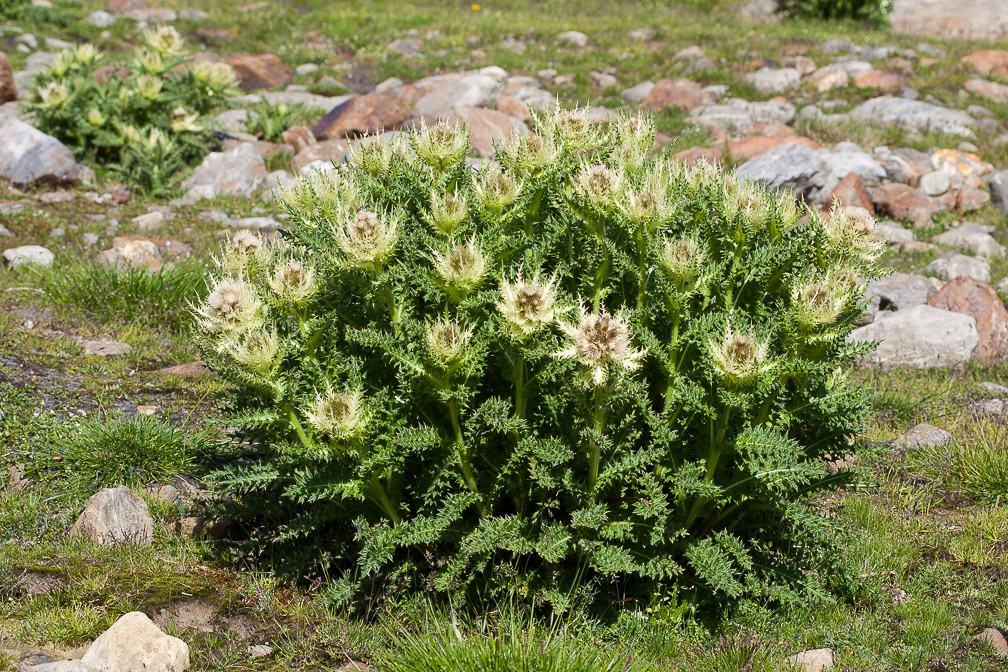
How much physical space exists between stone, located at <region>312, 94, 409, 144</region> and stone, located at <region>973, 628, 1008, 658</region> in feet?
25.3

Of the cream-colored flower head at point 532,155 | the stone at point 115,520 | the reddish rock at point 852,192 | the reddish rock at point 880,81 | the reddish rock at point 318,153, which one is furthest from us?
the reddish rock at point 880,81

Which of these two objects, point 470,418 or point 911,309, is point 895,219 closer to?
point 911,309

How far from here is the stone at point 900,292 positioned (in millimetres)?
6621

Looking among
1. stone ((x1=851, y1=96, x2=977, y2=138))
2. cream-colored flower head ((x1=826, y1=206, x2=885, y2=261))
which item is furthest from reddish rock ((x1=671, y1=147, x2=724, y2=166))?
cream-colored flower head ((x1=826, y1=206, x2=885, y2=261))

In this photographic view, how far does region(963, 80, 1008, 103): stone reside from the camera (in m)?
11.6

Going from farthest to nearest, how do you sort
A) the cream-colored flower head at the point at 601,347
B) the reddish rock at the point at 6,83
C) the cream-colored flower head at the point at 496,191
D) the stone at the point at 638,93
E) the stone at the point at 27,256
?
the stone at the point at 638,93 → the reddish rock at the point at 6,83 → the stone at the point at 27,256 → the cream-colored flower head at the point at 496,191 → the cream-colored flower head at the point at 601,347

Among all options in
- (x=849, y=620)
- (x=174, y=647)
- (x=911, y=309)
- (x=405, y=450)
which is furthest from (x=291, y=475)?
(x=911, y=309)

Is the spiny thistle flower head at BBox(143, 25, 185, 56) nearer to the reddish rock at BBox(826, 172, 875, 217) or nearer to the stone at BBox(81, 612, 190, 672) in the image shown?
the reddish rock at BBox(826, 172, 875, 217)

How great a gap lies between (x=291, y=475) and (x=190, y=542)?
0.91 m

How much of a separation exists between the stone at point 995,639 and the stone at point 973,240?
16.7 ft

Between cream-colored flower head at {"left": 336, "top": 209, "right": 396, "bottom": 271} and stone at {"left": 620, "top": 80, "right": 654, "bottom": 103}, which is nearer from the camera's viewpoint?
cream-colored flower head at {"left": 336, "top": 209, "right": 396, "bottom": 271}


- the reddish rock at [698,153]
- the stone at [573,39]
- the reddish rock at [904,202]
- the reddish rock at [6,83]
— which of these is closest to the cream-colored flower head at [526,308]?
the reddish rock at [698,153]

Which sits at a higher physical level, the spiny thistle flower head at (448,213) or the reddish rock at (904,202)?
the spiny thistle flower head at (448,213)

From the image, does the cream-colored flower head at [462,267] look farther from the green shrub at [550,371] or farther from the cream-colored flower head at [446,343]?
the cream-colored flower head at [446,343]
